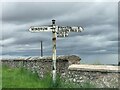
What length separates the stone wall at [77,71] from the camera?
40.2 ft

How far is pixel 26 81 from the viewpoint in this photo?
45.4ft

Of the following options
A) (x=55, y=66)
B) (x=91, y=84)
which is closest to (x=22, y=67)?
(x=55, y=66)

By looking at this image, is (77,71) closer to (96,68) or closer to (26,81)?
(96,68)

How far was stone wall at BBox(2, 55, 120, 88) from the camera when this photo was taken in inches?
483

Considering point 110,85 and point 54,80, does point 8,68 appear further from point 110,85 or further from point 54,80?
point 110,85

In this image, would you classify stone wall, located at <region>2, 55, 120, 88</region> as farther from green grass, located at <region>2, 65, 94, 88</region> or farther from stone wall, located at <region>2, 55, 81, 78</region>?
green grass, located at <region>2, 65, 94, 88</region>

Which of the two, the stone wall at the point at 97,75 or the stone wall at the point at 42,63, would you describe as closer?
the stone wall at the point at 97,75

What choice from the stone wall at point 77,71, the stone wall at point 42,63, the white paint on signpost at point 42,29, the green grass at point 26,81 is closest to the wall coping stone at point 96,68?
the stone wall at point 77,71

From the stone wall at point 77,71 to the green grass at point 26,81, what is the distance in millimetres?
217

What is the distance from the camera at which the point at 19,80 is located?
13.9 m

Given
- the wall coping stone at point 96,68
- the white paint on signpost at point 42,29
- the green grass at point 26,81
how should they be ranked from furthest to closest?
the white paint on signpost at point 42,29 < the green grass at point 26,81 < the wall coping stone at point 96,68

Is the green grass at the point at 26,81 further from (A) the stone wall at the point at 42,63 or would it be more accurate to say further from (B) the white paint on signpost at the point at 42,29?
(B) the white paint on signpost at the point at 42,29

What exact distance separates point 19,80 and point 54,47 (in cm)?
191

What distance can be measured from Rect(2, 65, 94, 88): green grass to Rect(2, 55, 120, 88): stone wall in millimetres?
217
